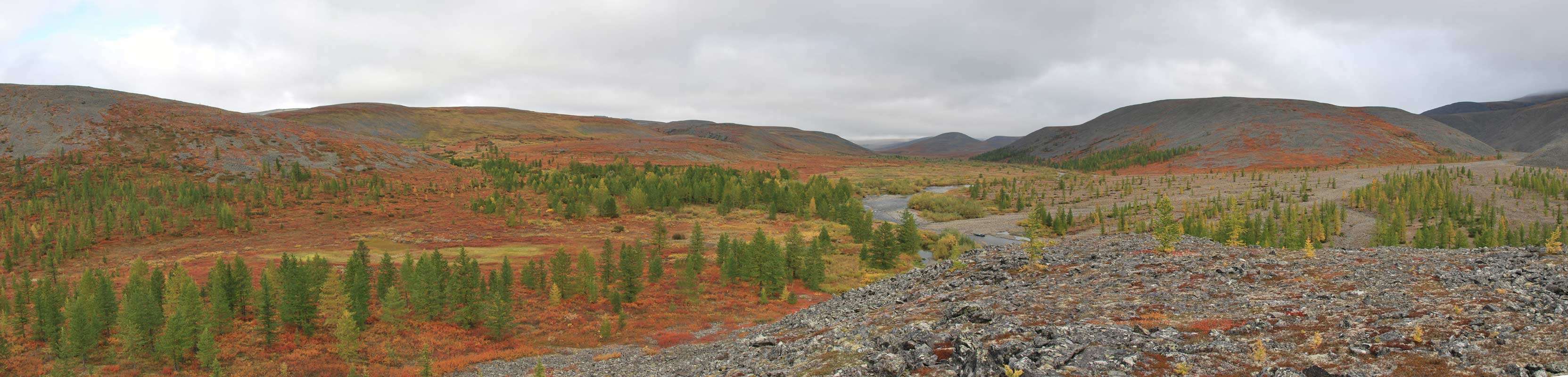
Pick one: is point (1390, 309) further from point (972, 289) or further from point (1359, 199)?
point (1359, 199)

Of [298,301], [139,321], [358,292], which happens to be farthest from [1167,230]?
[139,321]

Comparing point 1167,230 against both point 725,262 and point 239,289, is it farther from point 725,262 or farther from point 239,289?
point 239,289

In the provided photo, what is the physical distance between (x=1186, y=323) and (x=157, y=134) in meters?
111

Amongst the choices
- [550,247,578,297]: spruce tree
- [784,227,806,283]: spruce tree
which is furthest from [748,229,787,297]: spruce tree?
[550,247,578,297]: spruce tree

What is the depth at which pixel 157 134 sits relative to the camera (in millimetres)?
77438

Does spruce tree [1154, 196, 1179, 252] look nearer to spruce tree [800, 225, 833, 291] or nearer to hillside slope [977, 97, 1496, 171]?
spruce tree [800, 225, 833, 291]

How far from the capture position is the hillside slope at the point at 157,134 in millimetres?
69875

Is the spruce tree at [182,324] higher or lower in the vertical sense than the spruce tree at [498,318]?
higher

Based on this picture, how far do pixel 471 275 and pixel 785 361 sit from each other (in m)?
23.9

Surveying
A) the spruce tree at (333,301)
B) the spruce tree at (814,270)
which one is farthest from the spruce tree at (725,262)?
the spruce tree at (333,301)

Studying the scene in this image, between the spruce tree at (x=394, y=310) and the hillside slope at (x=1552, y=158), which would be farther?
the hillside slope at (x=1552, y=158)

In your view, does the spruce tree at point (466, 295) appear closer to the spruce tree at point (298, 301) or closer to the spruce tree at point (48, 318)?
the spruce tree at point (298, 301)

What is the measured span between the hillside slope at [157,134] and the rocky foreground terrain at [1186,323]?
81228 mm

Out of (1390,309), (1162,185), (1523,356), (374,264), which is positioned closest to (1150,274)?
(1390,309)
